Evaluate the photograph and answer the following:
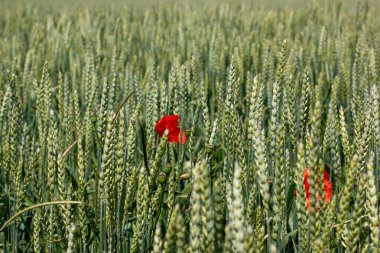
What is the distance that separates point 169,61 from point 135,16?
2.10m

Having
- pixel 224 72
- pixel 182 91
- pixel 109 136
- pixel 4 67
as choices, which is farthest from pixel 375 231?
pixel 4 67

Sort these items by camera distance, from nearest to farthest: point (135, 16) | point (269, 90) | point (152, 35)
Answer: point (269, 90) < point (152, 35) < point (135, 16)

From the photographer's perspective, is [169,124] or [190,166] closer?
[169,124]

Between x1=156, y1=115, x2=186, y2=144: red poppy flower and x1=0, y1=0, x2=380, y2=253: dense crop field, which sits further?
x1=156, y1=115, x2=186, y2=144: red poppy flower

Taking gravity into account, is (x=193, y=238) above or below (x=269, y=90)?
above

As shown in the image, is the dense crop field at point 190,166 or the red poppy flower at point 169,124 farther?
the red poppy flower at point 169,124

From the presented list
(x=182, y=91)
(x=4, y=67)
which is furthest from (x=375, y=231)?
(x=4, y=67)

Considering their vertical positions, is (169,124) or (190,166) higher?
(169,124)

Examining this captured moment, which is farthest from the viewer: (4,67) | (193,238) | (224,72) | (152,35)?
(152,35)

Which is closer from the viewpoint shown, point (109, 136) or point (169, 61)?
point (109, 136)

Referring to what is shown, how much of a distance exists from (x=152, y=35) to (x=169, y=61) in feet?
1.81

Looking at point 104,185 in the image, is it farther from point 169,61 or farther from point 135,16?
point 135,16

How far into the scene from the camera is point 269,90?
1.63m

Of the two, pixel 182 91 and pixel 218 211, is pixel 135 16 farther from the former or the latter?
pixel 218 211
